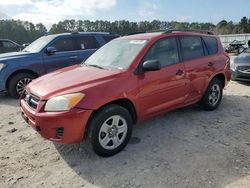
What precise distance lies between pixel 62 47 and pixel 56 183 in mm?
5440

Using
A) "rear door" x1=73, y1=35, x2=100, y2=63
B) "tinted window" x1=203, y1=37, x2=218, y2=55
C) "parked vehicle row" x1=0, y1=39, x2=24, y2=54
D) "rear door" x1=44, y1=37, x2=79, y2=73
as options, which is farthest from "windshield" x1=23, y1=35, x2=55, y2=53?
"parked vehicle row" x1=0, y1=39, x2=24, y2=54

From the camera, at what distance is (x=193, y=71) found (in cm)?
498

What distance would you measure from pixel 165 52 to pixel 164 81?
54cm

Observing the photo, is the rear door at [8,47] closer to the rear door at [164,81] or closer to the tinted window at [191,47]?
the tinted window at [191,47]

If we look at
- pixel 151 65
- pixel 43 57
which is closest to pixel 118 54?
pixel 151 65

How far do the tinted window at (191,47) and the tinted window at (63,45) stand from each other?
4.14 meters

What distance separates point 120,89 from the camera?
12.4 ft

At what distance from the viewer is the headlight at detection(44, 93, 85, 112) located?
11.3 feet

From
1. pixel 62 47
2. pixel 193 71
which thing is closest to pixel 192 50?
pixel 193 71

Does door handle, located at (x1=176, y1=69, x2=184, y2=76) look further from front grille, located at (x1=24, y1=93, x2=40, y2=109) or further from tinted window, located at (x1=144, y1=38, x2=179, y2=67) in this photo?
front grille, located at (x1=24, y1=93, x2=40, y2=109)

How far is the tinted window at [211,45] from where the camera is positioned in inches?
220

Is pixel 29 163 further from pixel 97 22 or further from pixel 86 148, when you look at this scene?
pixel 97 22

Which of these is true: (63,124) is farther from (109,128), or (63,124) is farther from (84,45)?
(84,45)

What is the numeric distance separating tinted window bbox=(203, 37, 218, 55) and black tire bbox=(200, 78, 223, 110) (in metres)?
0.59
